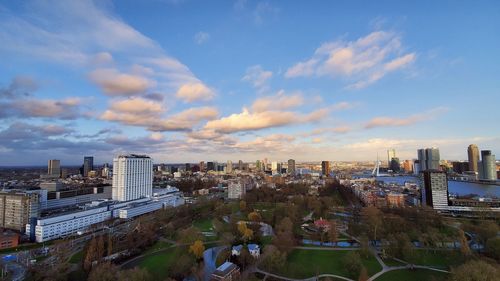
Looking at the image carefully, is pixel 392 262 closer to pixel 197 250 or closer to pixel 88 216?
pixel 197 250

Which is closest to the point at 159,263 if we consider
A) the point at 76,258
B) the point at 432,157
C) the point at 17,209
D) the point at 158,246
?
the point at 158,246

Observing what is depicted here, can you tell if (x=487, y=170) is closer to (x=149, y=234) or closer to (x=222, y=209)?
(x=222, y=209)

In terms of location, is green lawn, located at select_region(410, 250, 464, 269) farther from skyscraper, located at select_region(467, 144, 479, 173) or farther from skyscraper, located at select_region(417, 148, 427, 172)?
skyscraper, located at select_region(467, 144, 479, 173)

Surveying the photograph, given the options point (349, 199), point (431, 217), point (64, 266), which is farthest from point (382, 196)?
point (64, 266)

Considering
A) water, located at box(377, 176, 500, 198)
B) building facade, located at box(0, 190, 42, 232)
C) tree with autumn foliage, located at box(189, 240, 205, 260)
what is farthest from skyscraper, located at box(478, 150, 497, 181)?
building facade, located at box(0, 190, 42, 232)

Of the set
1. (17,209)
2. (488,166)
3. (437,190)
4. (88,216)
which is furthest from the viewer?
(488,166)
